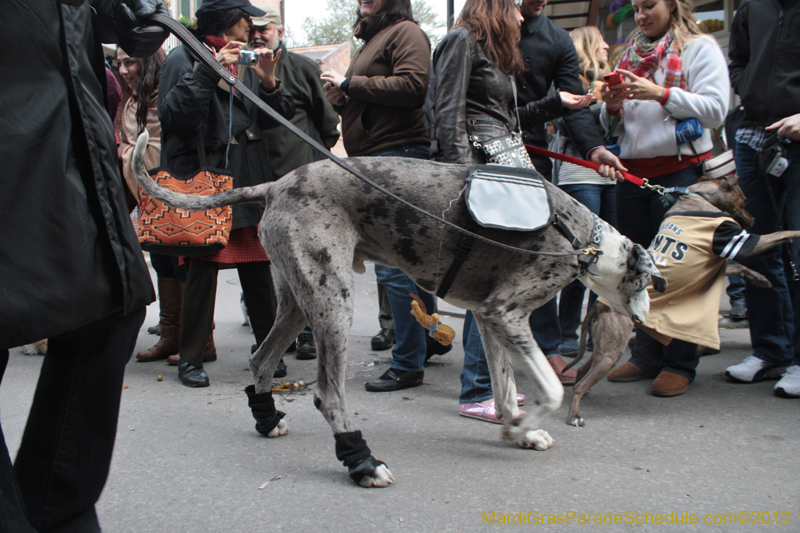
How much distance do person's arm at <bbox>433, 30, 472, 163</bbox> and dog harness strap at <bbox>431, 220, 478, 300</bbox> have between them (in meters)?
0.72

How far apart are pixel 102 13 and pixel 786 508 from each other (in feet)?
10.2

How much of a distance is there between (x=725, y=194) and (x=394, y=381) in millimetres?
2527

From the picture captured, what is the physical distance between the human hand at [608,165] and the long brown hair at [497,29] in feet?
2.77

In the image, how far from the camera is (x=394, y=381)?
393 cm

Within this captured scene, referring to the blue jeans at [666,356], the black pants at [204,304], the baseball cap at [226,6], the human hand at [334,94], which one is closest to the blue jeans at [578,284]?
the blue jeans at [666,356]

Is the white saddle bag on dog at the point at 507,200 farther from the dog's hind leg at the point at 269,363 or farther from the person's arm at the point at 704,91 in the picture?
the person's arm at the point at 704,91

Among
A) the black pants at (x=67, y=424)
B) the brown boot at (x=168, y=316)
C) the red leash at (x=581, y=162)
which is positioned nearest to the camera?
the black pants at (x=67, y=424)

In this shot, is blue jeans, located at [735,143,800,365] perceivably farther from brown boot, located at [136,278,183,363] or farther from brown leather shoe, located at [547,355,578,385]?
brown boot, located at [136,278,183,363]

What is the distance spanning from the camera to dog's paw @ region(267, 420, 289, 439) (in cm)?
308

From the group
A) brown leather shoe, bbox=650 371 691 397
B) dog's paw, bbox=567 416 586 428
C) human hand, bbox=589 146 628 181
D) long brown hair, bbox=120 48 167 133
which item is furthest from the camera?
long brown hair, bbox=120 48 167 133

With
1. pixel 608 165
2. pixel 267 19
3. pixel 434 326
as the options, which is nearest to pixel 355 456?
pixel 434 326

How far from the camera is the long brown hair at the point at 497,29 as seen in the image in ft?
11.0

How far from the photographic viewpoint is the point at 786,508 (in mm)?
2338

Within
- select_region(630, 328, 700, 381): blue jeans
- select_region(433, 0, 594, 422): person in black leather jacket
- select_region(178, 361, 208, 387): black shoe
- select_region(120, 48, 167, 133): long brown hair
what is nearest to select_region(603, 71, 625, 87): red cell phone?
select_region(433, 0, 594, 422): person in black leather jacket
